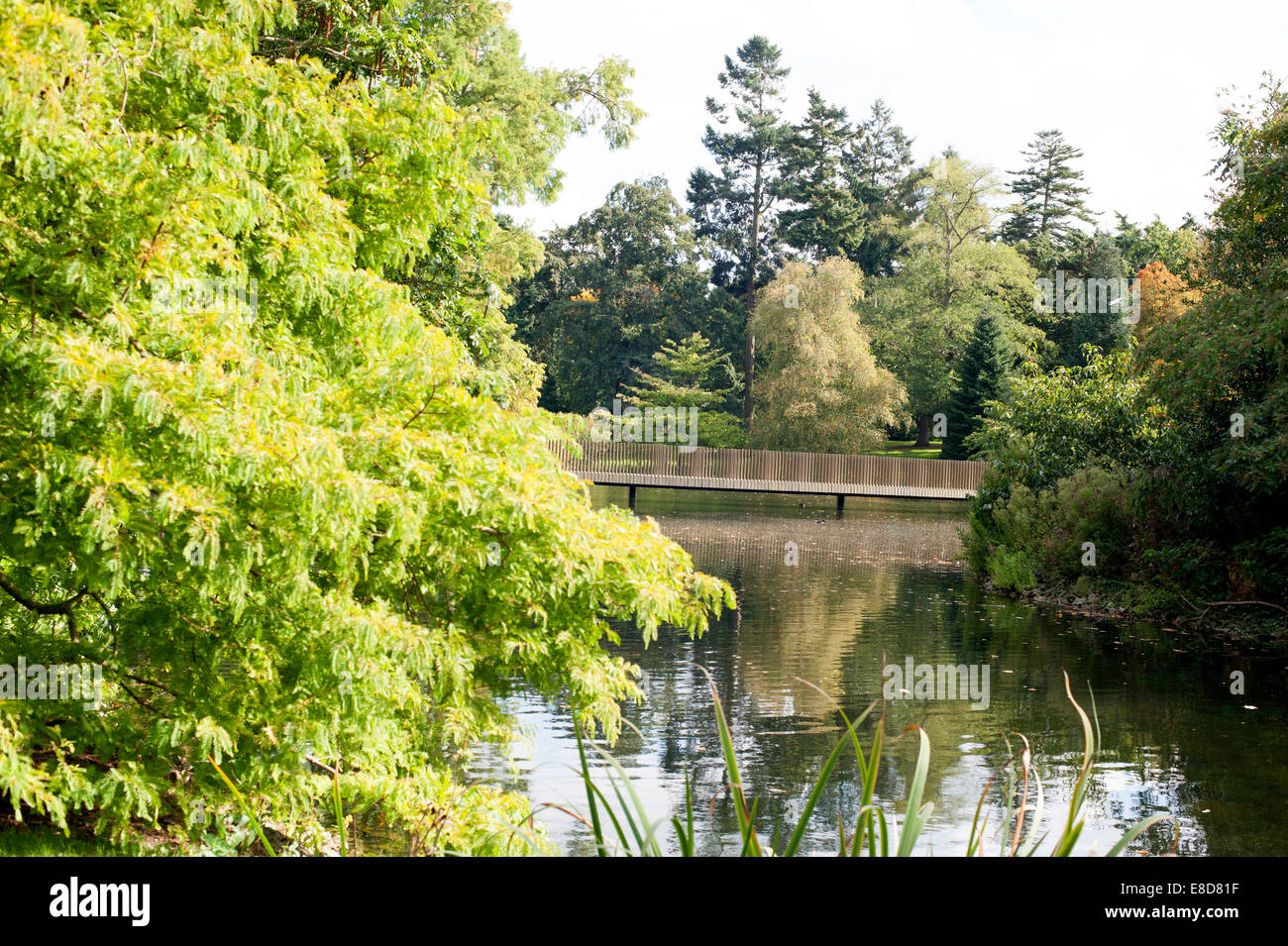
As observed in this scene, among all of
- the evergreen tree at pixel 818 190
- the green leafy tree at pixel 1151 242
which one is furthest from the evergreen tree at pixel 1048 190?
the evergreen tree at pixel 818 190

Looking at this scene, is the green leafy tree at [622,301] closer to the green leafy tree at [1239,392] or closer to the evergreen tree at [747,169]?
the evergreen tree at [747,169]

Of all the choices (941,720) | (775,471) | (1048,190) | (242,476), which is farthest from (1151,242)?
(242,476)

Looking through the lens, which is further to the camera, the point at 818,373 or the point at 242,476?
the point at 818,373

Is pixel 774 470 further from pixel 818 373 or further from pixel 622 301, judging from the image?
pixel 622 301

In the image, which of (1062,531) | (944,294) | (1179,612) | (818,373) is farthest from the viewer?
(944,294)

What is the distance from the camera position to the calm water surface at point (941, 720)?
8.41m

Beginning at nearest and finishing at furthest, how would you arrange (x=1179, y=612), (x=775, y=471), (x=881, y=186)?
(x=1179, y=612)
(x=775, y=471)
(x=881, y=186)

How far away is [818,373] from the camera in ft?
155

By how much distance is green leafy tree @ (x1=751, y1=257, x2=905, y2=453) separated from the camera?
1870 inches

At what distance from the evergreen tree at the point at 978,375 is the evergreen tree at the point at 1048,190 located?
19763 millimetres

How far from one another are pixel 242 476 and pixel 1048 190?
70538mm
